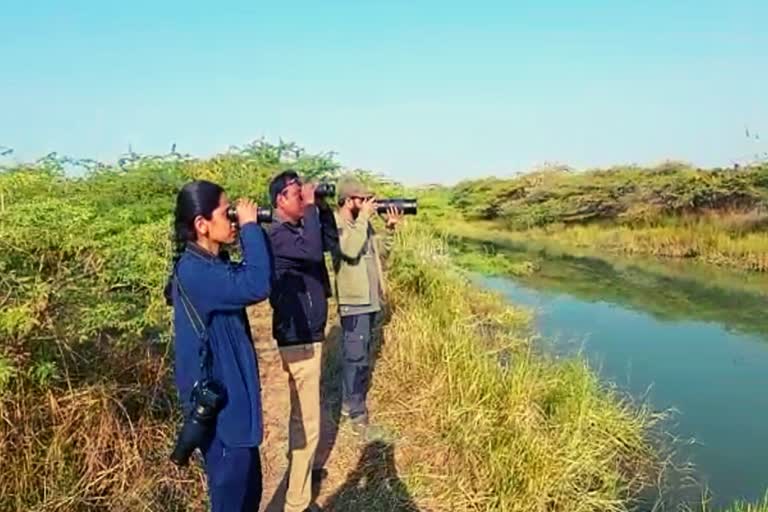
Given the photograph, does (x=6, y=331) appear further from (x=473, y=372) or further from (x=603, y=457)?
(x=603, y=457)

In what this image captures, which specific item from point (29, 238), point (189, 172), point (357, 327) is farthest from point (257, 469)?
point (189, 172)

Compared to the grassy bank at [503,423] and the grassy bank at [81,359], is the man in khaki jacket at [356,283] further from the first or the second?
the grassy bank at [81,359]

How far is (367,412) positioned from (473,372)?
730 mm

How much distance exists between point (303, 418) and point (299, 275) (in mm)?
632

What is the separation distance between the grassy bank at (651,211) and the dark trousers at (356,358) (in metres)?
11.7

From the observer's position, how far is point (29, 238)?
2773 mm

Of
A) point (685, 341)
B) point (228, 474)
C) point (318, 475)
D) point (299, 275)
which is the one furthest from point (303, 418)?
point (685, 341)

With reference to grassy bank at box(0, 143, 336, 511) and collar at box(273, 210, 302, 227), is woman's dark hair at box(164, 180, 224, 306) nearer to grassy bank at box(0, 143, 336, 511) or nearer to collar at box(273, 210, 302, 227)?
grassy bank at box(0, 143, 336, 511)

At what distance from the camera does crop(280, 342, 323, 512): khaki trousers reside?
3.25 m

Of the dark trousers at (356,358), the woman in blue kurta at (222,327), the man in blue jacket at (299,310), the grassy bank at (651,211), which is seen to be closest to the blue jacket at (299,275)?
the man in blue jacket at (299,310)

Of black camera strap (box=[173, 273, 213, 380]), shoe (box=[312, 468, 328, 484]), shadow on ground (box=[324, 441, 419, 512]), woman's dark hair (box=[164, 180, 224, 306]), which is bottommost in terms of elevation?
shadow on ground (box=[324, 441, 419, 512])

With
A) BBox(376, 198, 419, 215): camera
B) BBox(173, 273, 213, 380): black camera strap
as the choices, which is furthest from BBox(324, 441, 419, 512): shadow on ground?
BBox(173, 273, 213, 380): black camera strap

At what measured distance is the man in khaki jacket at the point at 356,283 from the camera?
13.2 ft

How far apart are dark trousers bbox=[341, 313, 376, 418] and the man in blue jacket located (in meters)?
0.83
